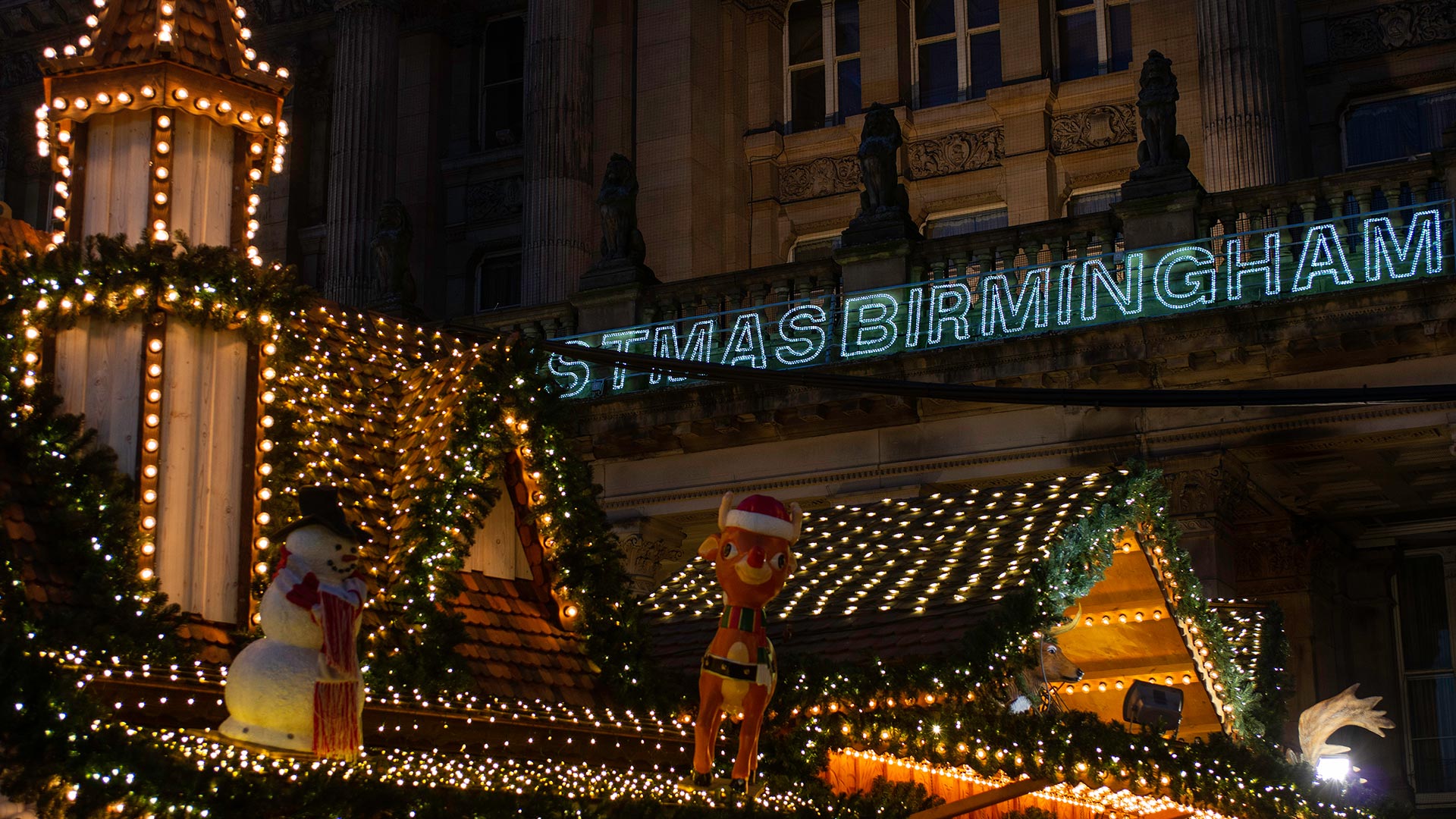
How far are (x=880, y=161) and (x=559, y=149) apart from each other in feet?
30.1

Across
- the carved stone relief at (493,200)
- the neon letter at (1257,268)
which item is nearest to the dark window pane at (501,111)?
the carved stone relief at (493,200)

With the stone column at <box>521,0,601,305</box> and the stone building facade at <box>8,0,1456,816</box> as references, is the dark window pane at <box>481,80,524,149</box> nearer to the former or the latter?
the stone building facade at <box>8,0,1456,816</box>

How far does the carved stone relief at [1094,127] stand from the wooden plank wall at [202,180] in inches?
880

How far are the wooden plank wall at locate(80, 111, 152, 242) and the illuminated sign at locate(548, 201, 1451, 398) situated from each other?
10.8 m

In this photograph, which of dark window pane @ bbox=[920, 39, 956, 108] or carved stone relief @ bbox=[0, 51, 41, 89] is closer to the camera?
dark window pane @ bbox=[920, 39, 956, 108]

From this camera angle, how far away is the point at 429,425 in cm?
900

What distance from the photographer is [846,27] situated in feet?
105

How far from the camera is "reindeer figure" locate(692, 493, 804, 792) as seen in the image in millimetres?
8117

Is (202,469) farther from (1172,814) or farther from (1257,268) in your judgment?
(1257,268)

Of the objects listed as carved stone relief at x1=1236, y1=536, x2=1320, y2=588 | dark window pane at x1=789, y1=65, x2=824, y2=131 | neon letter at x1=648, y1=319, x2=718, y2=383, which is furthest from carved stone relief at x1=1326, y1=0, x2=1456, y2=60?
neon letter at x1=648, y1=319, x2=718, y2=383

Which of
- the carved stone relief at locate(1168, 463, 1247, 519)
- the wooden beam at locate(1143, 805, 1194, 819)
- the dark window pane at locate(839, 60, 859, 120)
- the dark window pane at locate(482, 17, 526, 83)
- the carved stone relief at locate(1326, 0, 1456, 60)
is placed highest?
the dark window pane at locate(482, 17, 526, 83)

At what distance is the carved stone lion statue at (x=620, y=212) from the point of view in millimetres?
23031

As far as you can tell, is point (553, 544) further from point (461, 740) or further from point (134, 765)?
point (134, 765)

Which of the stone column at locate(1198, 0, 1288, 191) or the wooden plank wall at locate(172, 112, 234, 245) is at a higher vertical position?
the stone column at locate(1198, 0, 1288, 191)
